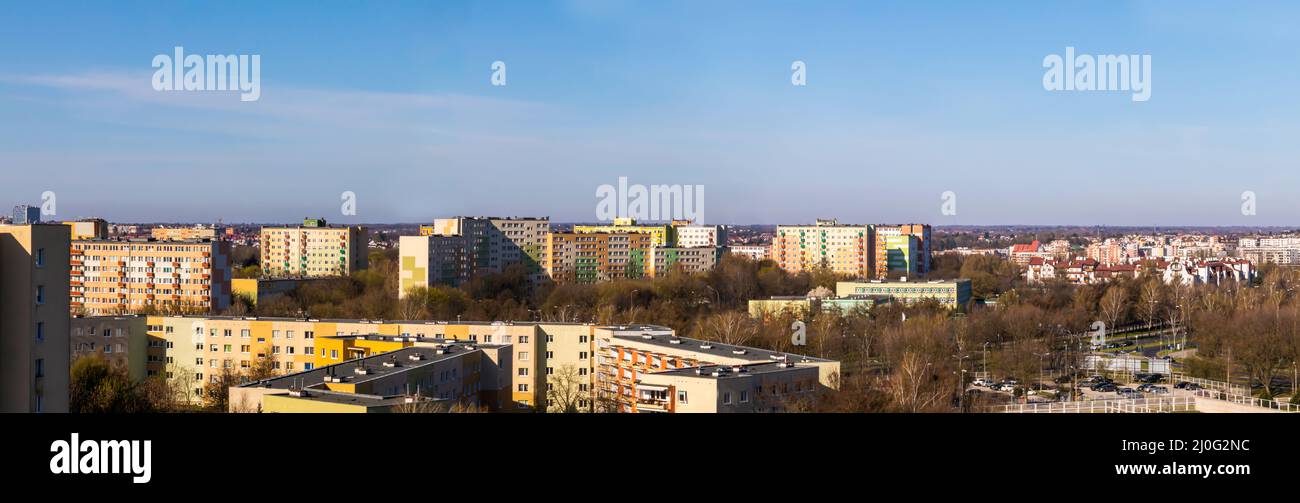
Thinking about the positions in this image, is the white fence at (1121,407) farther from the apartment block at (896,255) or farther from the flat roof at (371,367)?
the apartment block at (896,255)

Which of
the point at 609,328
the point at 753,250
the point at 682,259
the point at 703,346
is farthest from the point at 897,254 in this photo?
the point at 703,346

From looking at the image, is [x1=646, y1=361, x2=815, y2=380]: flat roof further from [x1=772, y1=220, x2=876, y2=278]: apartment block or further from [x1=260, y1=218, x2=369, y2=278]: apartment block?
[x1=772, y1=220, x2=876, y2=278]: apartment block

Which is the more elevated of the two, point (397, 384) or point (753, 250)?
point (753, 250)

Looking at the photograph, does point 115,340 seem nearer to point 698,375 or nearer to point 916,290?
point 698,375
